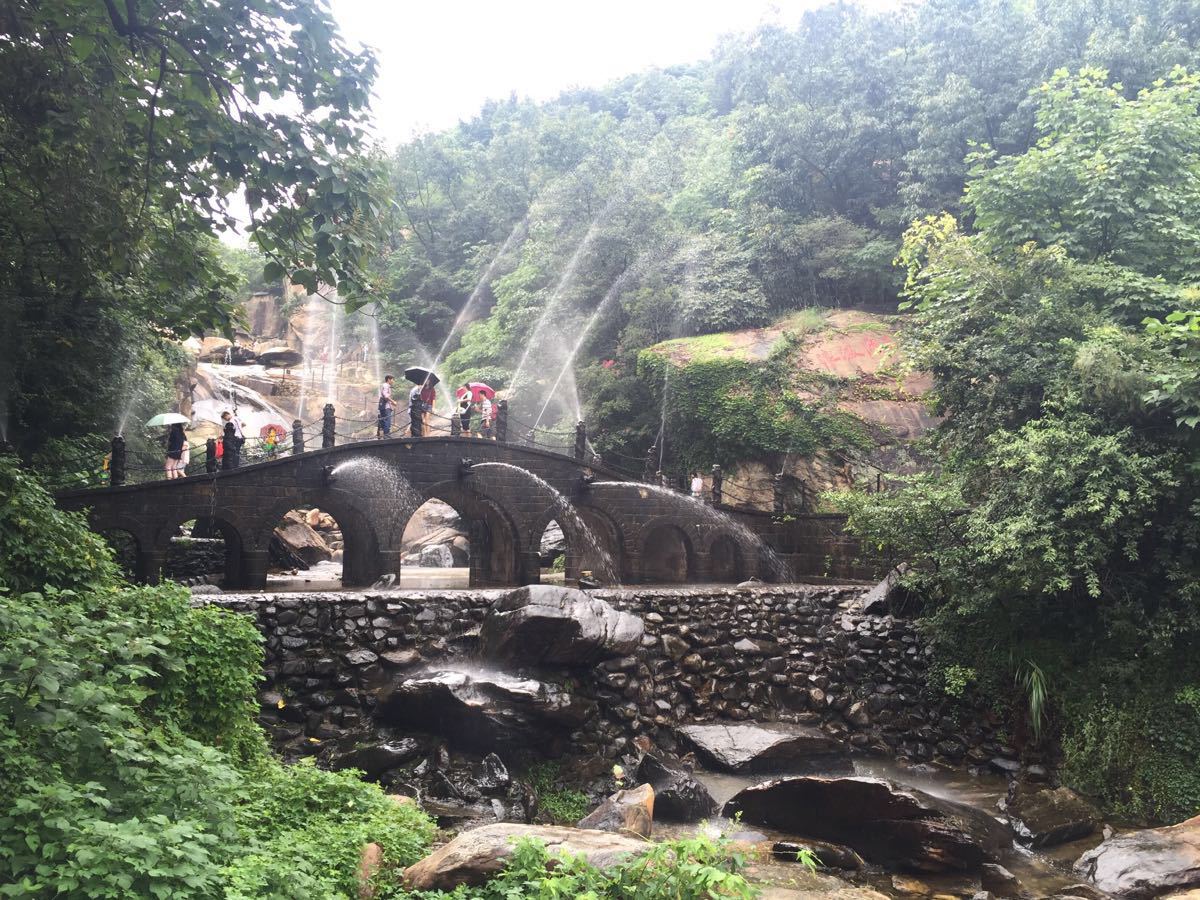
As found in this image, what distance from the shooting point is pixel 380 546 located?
662 inches

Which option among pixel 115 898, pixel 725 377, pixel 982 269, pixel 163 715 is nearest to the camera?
pixel 115 898

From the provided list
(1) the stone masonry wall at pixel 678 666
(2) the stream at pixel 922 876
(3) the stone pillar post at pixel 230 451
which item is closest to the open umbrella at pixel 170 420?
(3) the stone pillar post at pixel 230 451

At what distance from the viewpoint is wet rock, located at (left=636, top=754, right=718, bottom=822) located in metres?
9.76

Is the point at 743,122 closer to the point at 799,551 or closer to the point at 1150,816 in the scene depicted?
the point at 799,551

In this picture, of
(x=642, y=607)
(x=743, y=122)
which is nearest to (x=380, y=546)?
(x=642, y=607)

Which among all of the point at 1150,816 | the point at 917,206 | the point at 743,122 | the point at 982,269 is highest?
the point at 743,122

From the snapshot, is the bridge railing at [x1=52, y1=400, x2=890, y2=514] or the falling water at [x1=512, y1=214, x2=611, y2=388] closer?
the bridge railing at [x1=52, y1=400, x2=890, y2=514]

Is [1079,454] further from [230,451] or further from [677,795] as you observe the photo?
[230,451]

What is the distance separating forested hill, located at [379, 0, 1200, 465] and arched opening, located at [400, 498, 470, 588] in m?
5.74

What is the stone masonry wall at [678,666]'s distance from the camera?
11.3 m

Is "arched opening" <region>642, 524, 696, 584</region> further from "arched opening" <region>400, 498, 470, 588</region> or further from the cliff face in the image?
"arched opening" <region>400, 498, 470, 588</region>

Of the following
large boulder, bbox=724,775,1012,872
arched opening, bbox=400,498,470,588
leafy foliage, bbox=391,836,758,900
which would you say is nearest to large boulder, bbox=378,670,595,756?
large boulder, bbox=724,775,1012,872

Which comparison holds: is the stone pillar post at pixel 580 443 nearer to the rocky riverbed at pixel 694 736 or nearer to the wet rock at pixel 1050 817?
the rocky riverbed at pixel 694 736

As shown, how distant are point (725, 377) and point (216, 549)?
14960 mm
